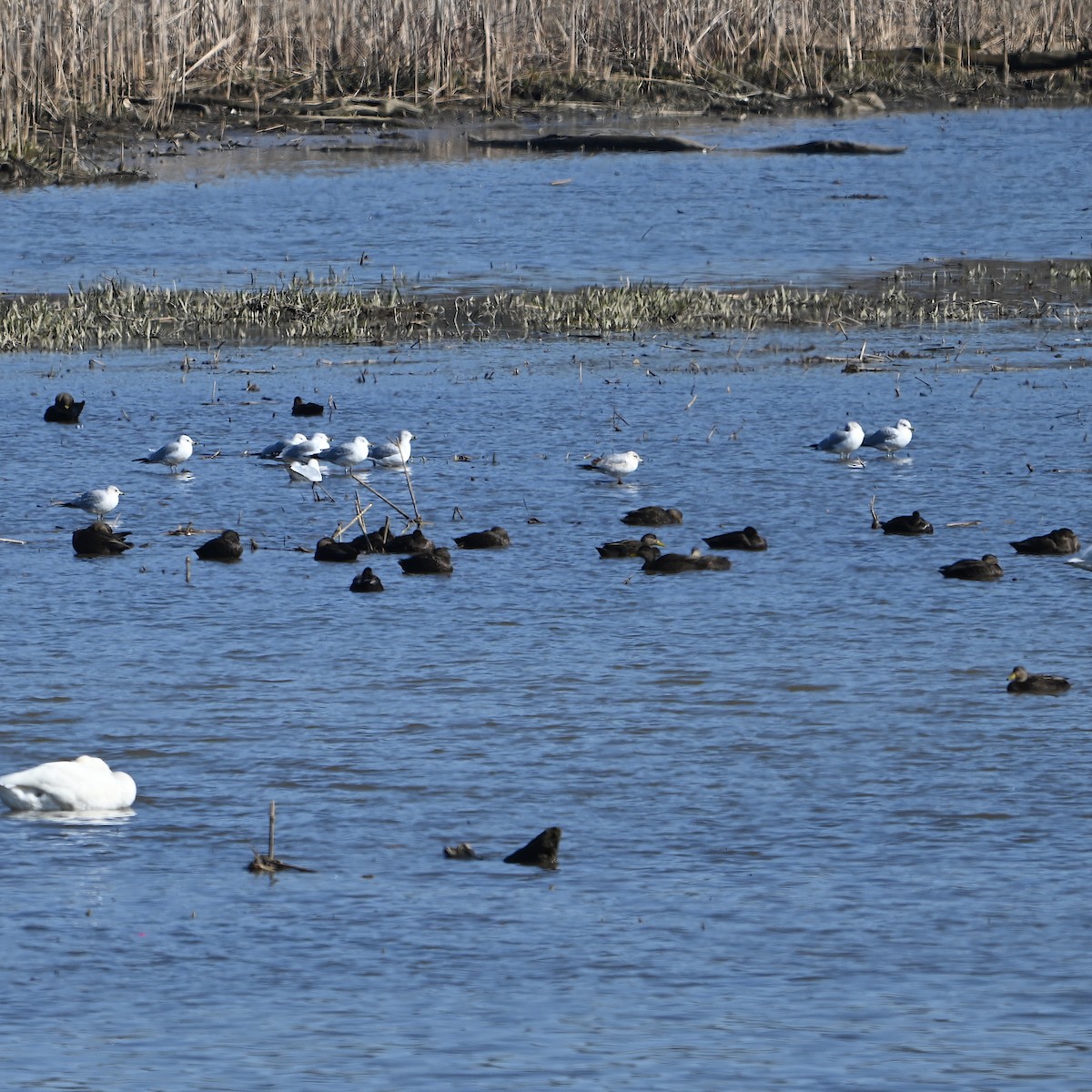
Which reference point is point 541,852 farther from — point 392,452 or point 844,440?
point 844,440

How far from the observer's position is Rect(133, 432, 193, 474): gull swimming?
50.3 ft

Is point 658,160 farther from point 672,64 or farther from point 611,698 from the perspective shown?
point 611,698

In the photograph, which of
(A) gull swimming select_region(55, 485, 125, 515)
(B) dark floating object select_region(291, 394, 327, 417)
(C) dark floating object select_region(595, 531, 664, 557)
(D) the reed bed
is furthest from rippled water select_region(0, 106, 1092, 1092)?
(D) the reed bed

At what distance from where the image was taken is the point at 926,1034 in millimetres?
6426

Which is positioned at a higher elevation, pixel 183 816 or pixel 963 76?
pixel 963 76

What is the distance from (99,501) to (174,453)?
1.62 meters

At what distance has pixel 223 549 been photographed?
12.9 metres

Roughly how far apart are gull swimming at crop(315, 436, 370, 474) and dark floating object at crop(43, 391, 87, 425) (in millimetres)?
2844

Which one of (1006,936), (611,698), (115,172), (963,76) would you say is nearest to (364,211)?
(115,172)

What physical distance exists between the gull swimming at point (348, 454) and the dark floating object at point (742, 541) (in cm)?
332

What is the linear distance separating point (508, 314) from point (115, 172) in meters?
13.6

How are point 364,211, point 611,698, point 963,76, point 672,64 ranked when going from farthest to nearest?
point 963,76
point 672,64
point 364,211
point 611,698

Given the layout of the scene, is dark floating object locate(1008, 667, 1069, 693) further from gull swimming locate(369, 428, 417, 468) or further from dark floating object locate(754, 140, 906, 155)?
dark floating object locate(754, 140, 906, 155)

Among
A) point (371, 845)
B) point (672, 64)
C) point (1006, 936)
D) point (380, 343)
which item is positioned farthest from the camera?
point (672, 64)
